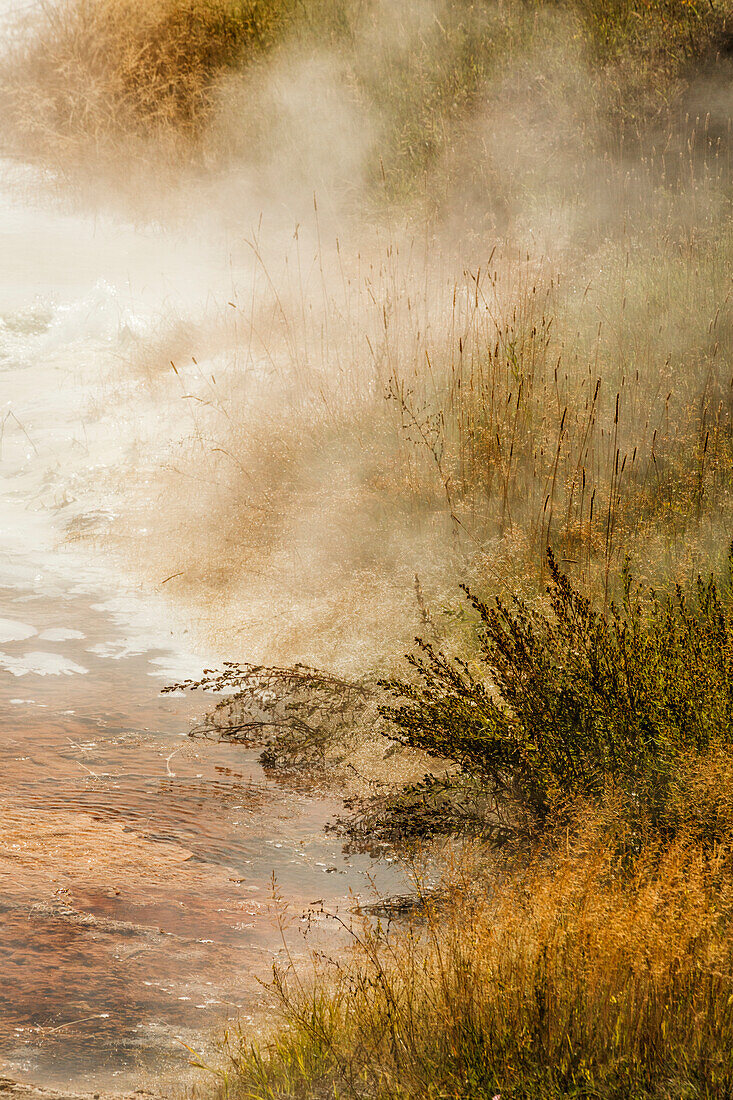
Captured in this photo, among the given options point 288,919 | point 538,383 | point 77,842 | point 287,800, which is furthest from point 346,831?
point 538,383

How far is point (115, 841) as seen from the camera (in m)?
2.26

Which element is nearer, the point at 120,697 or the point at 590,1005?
the point at 590,1005

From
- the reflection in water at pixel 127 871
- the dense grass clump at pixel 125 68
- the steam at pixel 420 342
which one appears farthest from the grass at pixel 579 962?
the dense grass clump at pixel 125 68

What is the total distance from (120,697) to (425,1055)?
198cm

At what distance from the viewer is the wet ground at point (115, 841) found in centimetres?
164

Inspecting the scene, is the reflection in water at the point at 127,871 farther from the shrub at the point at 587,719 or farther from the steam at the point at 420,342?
the steam at the point at 420,342

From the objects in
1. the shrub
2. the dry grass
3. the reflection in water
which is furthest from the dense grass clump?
the dry grass

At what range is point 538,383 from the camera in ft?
14.0

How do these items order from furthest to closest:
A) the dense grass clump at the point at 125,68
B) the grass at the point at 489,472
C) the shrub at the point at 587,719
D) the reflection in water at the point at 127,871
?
1. the dense grass clump at the point at 125,68
2. the shrub at the point at 587,719
3. the reflection in water at the point at 127,871
4. the grass at the point at 489,472

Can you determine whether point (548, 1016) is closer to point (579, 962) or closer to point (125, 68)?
point (579, 962)

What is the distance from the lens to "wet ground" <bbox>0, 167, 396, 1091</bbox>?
64.4 inches

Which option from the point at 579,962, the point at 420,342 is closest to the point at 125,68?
the point at 420,342

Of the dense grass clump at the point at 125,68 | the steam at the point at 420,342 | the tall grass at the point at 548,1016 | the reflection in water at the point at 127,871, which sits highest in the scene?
the dense grass clump at the point at 125,68

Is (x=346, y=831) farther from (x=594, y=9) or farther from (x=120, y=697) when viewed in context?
(x=594, y=9)
